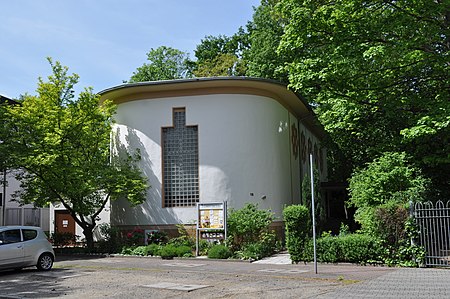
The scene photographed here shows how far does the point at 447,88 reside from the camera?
19.4 meters

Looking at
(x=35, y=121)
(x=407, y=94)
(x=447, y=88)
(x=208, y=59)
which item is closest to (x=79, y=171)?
(x=35, y=121)

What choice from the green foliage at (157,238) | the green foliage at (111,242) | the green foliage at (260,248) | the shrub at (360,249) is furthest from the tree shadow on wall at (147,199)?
the shrub at (360,249)

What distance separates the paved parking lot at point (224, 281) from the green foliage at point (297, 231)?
0.61 meters

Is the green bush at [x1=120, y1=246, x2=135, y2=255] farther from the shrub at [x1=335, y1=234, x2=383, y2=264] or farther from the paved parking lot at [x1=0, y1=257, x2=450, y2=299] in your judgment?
the shrub at [x1=335, y1=234, x2=383, y2=264]

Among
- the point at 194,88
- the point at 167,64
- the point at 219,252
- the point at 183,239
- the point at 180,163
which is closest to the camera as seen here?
the point at 219,252

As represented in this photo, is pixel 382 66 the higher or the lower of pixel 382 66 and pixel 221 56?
the lower

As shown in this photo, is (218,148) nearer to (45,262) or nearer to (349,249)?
(349,249)

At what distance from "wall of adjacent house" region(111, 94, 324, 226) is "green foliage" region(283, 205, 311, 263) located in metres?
5.33

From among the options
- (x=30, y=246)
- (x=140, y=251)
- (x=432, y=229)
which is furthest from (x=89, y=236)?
(x=432, y=229)

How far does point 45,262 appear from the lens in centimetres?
1616

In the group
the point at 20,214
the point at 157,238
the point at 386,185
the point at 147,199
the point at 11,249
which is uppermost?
the point at 386,185

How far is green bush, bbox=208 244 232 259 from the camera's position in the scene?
18703 mm

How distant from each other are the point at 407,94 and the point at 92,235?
15.9m

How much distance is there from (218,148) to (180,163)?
2.01 m
